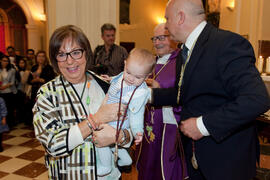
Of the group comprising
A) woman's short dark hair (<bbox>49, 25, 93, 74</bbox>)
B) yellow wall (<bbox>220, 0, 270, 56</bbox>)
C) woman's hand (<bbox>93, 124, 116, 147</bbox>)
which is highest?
yellow wall (<bbox>220, 0, 270, 56</bbox>)

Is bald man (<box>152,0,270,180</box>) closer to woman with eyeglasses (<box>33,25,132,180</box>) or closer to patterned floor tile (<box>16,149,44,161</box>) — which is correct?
woman with eyeglasses (<box>33,25,132,180</box>)

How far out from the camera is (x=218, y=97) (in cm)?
151

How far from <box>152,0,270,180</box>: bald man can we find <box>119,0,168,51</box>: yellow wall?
28.9 ft

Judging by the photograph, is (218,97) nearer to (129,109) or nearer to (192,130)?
(192,130)

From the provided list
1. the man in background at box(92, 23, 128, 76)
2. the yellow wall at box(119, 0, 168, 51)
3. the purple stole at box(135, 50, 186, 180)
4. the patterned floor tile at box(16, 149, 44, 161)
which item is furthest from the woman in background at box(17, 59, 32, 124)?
the yellow wall at box(119, 0, 168, 51)

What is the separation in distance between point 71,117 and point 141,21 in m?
9.96

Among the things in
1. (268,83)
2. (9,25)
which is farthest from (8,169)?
(9,25)

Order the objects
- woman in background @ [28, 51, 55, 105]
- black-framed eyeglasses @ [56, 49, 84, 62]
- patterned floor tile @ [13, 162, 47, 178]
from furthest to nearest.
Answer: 1. woman in background @ [28, 51, 55, 105]
2. patterned floor tile @ [13, 162, 47, 178]
3. black-framed eyeglasses @ [56, 49, 84, 62]

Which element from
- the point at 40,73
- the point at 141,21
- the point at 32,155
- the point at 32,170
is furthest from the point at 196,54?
the point at 141,21

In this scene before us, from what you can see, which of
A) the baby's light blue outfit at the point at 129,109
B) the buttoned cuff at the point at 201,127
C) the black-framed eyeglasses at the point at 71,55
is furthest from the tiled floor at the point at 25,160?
the black-framed eyeglasses at the point at 71,55

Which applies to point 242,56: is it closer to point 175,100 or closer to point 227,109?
point 227,109

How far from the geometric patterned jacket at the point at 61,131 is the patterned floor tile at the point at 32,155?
297cm

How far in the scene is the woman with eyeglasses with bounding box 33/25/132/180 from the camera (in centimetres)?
137

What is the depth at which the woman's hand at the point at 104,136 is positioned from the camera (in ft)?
4.67
